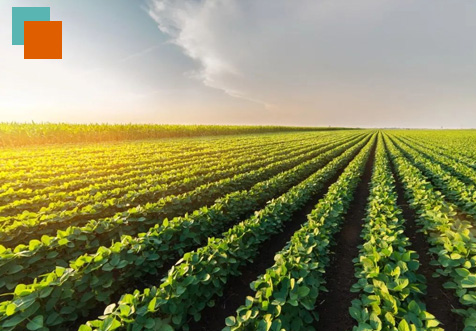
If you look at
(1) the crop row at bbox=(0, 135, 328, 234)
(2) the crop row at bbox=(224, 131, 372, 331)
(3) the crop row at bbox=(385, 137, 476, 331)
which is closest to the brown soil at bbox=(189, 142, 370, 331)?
(2) the crop row at bbox=(224, 131, 372, 331)

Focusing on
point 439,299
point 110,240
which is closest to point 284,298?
point 439,299

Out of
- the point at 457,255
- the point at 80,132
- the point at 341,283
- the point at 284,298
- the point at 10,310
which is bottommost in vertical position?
the point at 341,283

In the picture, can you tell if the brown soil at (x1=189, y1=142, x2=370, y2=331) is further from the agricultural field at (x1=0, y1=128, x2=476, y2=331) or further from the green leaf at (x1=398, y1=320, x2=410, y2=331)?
the green leaf at (x1=398, y1=320, x2=410, y2=331)

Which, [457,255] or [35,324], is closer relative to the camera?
[35,324]

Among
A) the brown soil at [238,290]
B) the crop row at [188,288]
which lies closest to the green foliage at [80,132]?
the crop row at [188,288]

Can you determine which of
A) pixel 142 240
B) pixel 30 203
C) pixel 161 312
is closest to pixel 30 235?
pixel 30 203

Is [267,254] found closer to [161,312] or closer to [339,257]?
[339,257]

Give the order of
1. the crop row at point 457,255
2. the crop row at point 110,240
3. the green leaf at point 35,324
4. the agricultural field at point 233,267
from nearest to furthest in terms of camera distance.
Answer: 1. the green leaf at point 35,324
2. the agricultural field at point 233,267
3. the crop row at point 457,255
4. the crop row at point 110,240

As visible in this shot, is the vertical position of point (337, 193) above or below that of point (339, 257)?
above

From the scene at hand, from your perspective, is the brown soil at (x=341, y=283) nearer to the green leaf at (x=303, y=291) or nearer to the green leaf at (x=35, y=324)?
the green leaf at (x=303, y=291)

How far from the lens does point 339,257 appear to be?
5254 millimetres

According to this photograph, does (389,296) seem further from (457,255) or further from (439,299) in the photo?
(439,299)

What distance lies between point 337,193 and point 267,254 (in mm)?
3351

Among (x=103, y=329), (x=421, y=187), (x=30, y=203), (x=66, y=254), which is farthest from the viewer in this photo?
(x=421, y=187)
